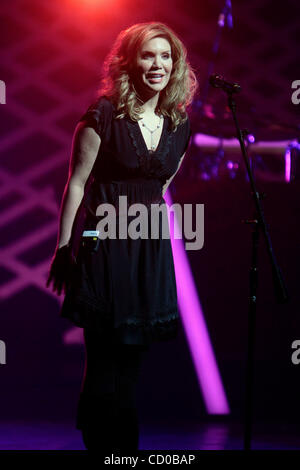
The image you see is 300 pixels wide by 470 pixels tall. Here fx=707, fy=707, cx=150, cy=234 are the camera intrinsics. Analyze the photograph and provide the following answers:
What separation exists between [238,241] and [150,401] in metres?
0.92

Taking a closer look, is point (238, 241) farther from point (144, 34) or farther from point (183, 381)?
point (144, 34)

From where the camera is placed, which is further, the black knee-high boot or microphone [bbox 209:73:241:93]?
microphone [bbox 209:73:241:93]

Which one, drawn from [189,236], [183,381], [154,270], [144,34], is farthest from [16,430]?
[144,34]

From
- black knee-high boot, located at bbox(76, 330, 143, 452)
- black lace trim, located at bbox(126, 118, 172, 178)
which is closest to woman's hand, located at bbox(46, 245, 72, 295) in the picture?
black knee-high boot, located at bbox(76, 330, 143, 452)

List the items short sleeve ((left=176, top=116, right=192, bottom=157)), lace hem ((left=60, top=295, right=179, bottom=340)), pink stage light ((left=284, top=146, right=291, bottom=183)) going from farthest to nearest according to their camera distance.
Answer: pink stage light ((left=284, top=146, right=291, bottom=183)) < short sleeve ((left=176, top=116, right=192, bottom=157)) < lace hem ((left=60, top=295, right=179, bottom=340))

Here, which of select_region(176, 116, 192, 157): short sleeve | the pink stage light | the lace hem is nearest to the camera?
the lace hem

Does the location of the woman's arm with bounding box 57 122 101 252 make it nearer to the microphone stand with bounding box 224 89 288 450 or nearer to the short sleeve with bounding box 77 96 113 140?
the short sleeve with bounding box 77 96 113 140

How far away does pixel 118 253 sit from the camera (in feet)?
6.80

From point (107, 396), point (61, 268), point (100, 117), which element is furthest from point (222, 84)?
point (107, 396)

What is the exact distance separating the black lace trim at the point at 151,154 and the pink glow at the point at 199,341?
1.43 meters

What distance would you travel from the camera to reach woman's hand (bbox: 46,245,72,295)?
205cm

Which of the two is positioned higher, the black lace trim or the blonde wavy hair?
the blonde wavy hair

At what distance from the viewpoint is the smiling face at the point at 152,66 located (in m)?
2.08

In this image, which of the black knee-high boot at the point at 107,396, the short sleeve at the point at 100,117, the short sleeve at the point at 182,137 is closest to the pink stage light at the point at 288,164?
the short sleeve at the point at 182,137
